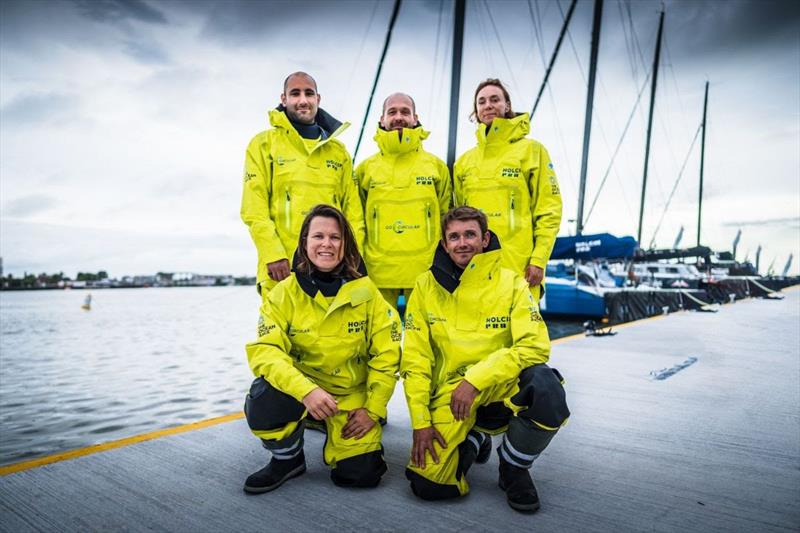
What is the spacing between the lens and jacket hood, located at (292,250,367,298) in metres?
2.03

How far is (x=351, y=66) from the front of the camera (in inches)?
306

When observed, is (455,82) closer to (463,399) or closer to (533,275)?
(533,275)

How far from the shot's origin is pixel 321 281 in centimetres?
207

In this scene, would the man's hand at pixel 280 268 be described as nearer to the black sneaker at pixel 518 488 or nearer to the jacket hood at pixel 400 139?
the jacket hood at pixel 400 139

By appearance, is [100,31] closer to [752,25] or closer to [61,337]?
[61,337]

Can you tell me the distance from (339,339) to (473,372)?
23.7 inches

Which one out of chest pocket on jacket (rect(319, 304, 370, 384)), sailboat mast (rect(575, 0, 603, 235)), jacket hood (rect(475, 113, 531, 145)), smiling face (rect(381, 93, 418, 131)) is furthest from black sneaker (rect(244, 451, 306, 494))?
sailboat mast (rect(575, 0, 603, 235))

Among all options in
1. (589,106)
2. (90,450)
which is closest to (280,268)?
(90,450)

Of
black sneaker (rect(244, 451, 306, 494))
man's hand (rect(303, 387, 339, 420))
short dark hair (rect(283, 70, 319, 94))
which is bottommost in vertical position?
black sneaker (rect(244, 451, 306, 494))

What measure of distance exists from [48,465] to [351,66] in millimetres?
7140

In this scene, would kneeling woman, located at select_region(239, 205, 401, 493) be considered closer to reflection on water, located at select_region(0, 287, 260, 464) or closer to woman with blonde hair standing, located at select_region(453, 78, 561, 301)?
woman with blonde hair standing, located at select_region(453, 78, 561, 301)

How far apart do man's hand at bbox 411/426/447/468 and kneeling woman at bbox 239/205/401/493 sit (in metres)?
0.20

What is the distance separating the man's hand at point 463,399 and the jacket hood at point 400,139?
1.51 m

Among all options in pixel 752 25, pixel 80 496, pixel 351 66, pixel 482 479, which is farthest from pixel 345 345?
pixel 752 25
